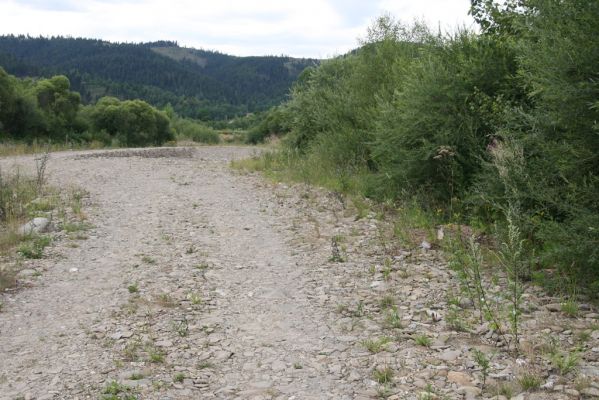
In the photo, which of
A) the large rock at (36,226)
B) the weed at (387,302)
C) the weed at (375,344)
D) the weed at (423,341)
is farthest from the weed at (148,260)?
the weed at (423,341)

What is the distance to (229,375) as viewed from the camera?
4559mm

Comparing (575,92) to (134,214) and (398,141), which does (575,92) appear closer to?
(398,141)

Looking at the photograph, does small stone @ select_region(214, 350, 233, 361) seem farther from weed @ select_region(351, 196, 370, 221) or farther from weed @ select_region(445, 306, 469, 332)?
weed @ select_region(351, 196, 370, 221)

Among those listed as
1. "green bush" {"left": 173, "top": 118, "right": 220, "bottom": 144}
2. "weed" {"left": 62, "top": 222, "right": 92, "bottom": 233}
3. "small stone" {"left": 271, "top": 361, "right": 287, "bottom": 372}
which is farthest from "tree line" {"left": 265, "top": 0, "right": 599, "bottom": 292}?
"green bush" {"left": 173, "top": 118, "right": 220, "bottom": 144}

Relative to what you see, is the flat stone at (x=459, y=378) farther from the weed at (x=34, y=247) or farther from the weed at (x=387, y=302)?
the weed at (x=34, y=247)

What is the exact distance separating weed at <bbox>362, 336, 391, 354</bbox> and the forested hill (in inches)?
4361

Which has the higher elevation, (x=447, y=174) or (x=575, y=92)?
(x=575, y=92)

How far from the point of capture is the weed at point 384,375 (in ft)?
14.1

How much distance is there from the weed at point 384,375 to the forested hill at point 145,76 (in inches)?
4384

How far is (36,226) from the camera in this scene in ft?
31.3

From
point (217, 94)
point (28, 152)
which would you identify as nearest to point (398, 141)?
point (28, 152)

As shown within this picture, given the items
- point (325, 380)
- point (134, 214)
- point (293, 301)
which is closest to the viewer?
point (325, 380)

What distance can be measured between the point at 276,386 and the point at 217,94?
164726mm

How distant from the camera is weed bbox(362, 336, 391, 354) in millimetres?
4887
